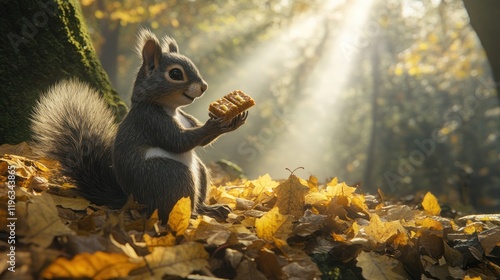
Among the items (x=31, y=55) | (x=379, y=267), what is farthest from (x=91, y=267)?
(x=31, y=55)

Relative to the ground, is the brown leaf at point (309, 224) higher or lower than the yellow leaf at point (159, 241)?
Result: lower

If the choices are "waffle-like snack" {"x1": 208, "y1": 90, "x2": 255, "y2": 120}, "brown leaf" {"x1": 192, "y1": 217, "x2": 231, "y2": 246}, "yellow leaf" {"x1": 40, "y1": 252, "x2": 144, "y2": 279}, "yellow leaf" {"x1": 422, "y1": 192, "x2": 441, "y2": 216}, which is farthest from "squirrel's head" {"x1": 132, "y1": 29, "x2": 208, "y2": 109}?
"yellow leaf" {"x1": 422, "y1": 192, "x2": 441, "y2": 216}

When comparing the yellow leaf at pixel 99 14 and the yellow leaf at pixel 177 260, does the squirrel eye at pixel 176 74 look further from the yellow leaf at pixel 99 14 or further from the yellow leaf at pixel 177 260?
the yellow leaf at pixel 99 14

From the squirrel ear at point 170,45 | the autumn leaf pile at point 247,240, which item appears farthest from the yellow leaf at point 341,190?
the squirrel ear at point 170,45

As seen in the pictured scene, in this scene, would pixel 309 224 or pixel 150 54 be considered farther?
pixel 150 54

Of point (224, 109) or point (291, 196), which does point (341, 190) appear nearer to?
point (291, 196)

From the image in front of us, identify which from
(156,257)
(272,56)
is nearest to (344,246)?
(156,257)
